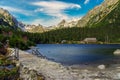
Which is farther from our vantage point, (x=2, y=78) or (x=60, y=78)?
(x=60, y=78)

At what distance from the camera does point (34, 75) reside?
36812mm

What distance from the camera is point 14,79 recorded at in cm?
3195

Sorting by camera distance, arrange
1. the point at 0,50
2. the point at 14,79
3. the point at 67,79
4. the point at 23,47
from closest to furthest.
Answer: the point at 14,79, the point at 67,79, the point at 0,50, the point at 23,47

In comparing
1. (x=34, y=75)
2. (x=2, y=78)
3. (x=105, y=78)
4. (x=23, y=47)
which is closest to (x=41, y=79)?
(x=34, y=75)

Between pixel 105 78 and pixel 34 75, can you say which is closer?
pixel 34 75

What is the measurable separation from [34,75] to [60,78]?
21.2ft

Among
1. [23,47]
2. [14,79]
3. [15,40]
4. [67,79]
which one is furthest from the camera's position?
[23,47]

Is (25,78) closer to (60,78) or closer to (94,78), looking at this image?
(60,78)

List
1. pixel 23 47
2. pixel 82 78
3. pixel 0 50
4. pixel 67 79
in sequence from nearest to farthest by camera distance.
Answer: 1. pixel 67 79
2. pixel 82 78
3. pixel 0 50
4. pixel 23 47

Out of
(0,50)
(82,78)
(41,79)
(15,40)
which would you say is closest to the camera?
(41,79)

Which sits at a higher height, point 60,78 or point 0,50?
point 0,50

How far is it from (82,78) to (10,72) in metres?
16.4

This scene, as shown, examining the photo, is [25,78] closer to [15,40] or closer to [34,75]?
[34,75]

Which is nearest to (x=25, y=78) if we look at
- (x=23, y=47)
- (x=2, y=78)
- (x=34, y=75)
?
(x=34, y=75)
